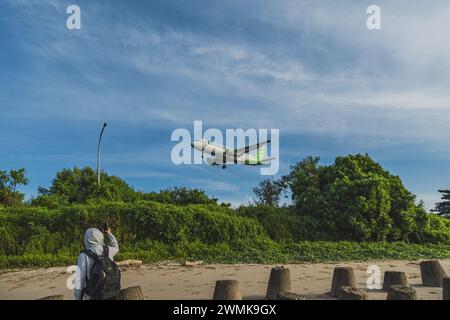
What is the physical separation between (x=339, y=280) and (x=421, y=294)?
2152mm

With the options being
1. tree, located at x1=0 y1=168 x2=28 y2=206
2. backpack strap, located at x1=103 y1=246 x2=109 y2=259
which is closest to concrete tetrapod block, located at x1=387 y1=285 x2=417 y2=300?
backpack strap, located at x1=103 y1=246 x2=109 y2=259

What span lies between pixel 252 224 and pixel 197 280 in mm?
7269

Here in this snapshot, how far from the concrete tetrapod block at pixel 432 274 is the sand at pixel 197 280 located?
27 centimetres

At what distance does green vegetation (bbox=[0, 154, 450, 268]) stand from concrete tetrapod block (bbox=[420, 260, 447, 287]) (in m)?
4.78

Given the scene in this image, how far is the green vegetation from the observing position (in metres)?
15.6

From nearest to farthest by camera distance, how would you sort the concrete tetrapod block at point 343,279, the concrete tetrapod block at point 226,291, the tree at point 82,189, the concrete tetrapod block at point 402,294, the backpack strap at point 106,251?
1. the backpack strap at point 106,251
2. the concrete tetrapod block at point 402,294
3. the concrete tetrapod block at point 226,291
4. the concrete tetrapod block at point 343,279
5. the tree at point 82,189

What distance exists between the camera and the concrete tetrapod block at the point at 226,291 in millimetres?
7352

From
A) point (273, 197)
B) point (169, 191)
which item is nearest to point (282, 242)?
point (169, 191)

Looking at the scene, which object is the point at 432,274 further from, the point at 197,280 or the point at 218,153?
the point at 218,153

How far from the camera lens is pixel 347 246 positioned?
57.6ft

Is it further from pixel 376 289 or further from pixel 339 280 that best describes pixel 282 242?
pixel 339 280

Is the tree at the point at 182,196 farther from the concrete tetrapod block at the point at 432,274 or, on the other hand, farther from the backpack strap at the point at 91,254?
the backpack strap at the point at 91,254

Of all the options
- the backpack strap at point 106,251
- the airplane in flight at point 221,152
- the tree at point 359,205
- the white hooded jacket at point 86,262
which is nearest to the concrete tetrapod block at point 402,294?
the backpack strap at point 106,251

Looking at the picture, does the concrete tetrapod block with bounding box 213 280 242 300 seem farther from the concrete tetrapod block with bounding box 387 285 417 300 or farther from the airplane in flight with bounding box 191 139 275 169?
the airplane in flight with bounding box 191 139 275 169
